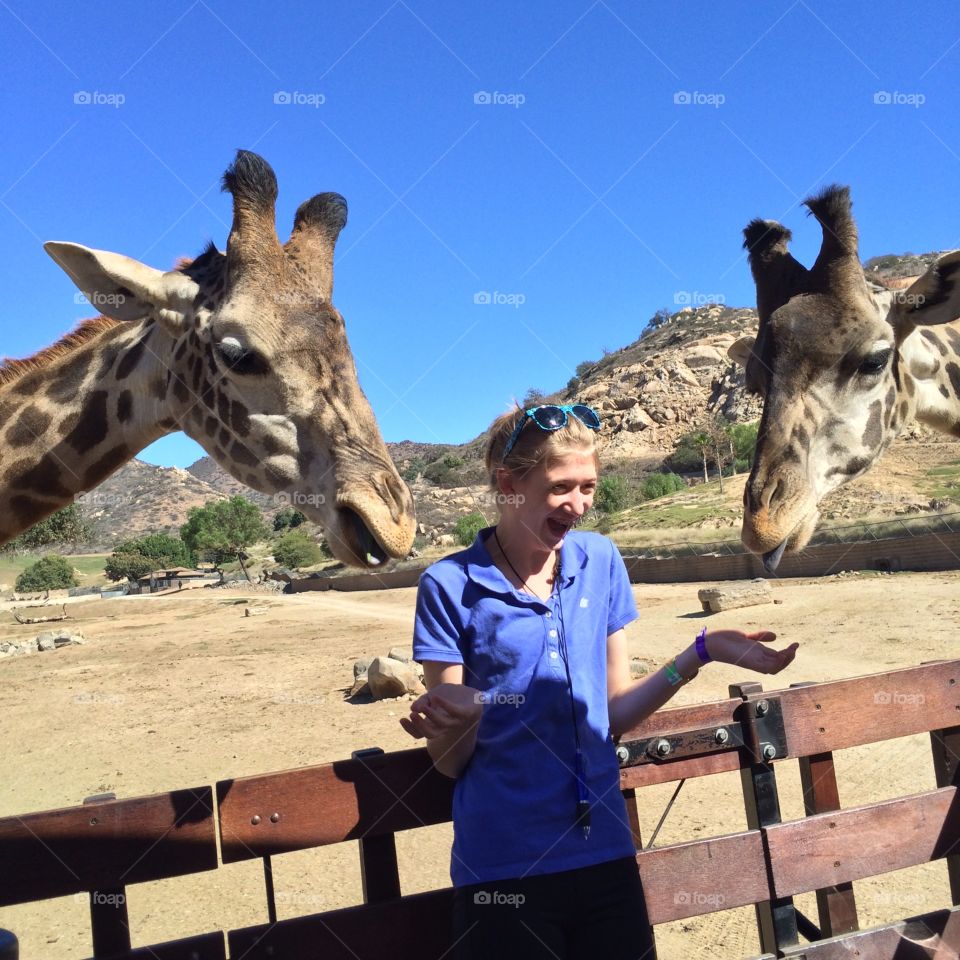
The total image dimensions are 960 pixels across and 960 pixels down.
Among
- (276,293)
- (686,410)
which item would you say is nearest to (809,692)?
(276,293)

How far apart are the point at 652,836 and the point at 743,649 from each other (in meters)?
1.04

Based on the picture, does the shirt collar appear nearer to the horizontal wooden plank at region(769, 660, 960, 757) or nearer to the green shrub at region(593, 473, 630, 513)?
the horizontal wooden plank at region(769, 660, 960, 757)

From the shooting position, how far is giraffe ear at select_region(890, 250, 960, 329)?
3877 millimetres

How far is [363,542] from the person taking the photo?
8.77 feet

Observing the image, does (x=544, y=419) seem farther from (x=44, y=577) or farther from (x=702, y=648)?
(x=44, y=577)

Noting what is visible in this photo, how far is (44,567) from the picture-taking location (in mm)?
76562

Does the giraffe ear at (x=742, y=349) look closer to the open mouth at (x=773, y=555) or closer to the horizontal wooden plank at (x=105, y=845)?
the open mouth at (x=773, y=555)

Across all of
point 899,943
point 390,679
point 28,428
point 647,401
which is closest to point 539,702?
point 899,943

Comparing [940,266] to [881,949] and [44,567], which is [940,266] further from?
[44,567]

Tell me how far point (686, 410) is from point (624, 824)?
8662 cm

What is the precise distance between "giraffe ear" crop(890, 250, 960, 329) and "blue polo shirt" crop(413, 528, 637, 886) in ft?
9.09

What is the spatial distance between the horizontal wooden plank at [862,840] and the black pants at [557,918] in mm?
1029

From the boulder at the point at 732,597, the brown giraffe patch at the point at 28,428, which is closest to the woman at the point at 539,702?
the brown giraffe patch at the point at 28,428

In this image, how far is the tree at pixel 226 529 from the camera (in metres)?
74.5
